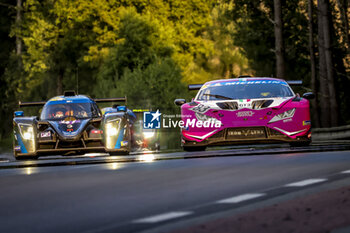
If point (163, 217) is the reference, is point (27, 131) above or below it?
above

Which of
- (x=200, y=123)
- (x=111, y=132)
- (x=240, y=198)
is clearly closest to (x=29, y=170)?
(x=200, y=123)

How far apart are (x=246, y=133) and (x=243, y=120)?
26 centimetres

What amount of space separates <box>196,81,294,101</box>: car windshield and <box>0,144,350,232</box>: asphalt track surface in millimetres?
1620

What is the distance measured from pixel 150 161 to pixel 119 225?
8939 millimetres

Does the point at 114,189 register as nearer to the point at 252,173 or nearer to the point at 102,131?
the point at 252,173

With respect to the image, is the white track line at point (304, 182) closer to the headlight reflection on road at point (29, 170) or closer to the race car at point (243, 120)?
the headlight reflection on road at point (29, 170)

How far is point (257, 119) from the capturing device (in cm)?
1712

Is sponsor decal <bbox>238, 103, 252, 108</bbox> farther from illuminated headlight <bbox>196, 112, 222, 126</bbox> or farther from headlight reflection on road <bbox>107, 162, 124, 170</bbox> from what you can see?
headlight reflection on road <bbox>107, 162, 124, 170</bbox>

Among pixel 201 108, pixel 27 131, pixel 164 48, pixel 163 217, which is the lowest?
pixel 163 217

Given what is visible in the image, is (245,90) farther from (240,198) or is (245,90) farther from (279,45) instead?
(279,45)

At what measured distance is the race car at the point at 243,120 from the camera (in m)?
17.1

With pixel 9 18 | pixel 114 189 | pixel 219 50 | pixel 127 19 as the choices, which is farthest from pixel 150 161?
pixel 9 18

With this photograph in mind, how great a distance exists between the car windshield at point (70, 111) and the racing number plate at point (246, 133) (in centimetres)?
479

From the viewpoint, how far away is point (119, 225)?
26.8 ft
